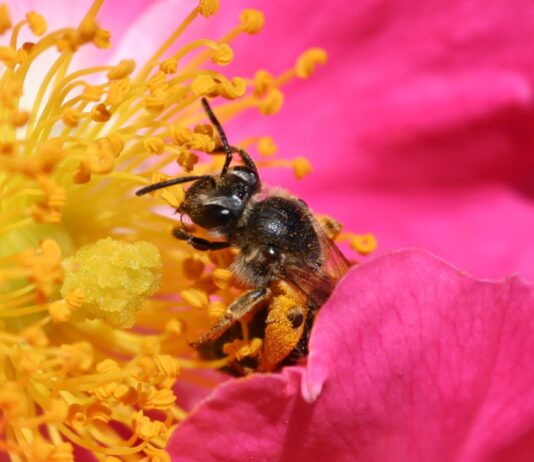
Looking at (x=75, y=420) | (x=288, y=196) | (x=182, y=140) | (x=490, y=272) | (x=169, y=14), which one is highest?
(x=169, y=14)

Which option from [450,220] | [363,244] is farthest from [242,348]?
[450,220]

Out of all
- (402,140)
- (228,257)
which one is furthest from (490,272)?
(228,257)

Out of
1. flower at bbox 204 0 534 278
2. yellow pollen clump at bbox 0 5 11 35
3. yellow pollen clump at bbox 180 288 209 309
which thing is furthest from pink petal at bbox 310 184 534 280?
yellow pollen clump at bbox 0 5 11 35

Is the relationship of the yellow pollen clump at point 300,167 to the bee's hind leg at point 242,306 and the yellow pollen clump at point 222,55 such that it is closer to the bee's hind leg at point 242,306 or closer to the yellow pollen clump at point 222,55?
the yellow pollen clump at point 222,55

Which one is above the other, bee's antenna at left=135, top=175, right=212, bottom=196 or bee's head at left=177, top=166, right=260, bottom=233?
bee's antenna at left=135, top=175, right=212, bottom=196

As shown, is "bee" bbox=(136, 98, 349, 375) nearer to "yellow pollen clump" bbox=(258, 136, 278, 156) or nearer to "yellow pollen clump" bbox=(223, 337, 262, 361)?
"yellow pollen clump" bbox=(223, 337, 262, 361)

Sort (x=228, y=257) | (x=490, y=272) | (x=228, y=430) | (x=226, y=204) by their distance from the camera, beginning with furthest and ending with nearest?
(x=490, y=272), (x=228, y=257), (x=226, y=204), (x=228, y=430)

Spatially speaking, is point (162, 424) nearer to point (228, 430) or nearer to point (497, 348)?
point (228, 430)
